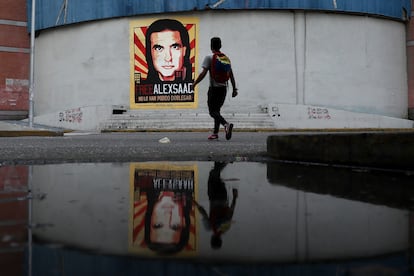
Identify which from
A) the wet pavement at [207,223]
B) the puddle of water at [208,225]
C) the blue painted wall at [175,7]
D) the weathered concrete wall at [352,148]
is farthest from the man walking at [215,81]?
the blue painted wall at [175,7]

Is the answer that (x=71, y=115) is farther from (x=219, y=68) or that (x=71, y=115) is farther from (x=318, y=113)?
(x=219, y=68)

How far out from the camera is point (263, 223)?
1.50 meters

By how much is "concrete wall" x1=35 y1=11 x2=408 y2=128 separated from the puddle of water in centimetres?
1680

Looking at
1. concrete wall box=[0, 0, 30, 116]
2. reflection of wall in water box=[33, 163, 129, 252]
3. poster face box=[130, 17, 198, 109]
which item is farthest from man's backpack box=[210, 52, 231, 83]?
concrete wall box=[0, 0, 30, 116]

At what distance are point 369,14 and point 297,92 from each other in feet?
16.6

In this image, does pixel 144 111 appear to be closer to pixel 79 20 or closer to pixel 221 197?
pixel 79 20

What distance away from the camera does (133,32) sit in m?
20.2

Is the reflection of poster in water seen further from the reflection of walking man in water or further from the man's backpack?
the man's backpack

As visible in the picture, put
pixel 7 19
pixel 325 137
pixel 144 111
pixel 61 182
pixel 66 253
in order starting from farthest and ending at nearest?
pixel 7 19
pixel 144 111
pixel 325 137
pixel 61 182
pixel 66 253

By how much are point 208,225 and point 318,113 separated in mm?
18265

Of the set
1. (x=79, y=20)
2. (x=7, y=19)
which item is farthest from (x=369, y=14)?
(x=7, y=19)

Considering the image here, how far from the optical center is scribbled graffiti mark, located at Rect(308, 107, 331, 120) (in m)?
19.0

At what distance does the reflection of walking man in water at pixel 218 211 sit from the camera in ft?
4.48

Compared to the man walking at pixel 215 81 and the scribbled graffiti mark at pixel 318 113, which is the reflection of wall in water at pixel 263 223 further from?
the scribbled graffiti mark at pixel 318 113
